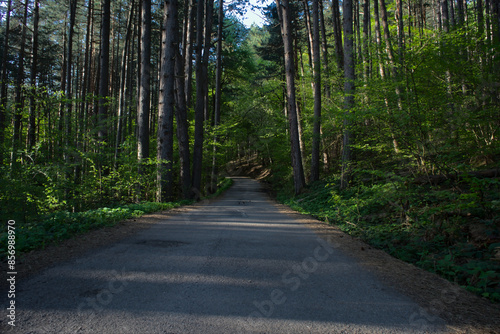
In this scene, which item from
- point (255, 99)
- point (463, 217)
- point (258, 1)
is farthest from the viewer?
point (255, 99)

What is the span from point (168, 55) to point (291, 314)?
39.0ft

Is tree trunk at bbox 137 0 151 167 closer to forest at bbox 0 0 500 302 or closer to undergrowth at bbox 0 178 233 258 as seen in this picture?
forest at bbox 0 0 500 302

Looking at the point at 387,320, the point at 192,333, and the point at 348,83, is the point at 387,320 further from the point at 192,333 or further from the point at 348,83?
the point at 348,83

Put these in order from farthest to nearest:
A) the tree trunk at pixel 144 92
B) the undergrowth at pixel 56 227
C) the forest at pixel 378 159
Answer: the tree trunk at pixel 144 92, the forest at pixel 378 159, the undergrowth at pixel 56 227

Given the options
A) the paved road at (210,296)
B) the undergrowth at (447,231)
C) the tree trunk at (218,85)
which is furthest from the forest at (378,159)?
the tree trunk at (218,85)

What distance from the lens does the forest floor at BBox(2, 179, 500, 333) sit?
259cm

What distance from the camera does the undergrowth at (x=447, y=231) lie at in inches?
150

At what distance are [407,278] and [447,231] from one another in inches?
87.0

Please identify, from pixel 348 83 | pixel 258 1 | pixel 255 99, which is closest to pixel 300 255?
pixel 348 83

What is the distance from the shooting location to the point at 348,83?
1194 cm

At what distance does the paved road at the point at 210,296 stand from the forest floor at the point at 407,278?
164mm

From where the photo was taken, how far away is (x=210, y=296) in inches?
110

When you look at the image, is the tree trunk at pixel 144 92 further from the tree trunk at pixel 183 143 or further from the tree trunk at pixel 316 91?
the tree trunk at pixel 316 91

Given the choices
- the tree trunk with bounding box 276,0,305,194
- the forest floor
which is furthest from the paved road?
the tree trunk with bounding box 276,0,305,194
